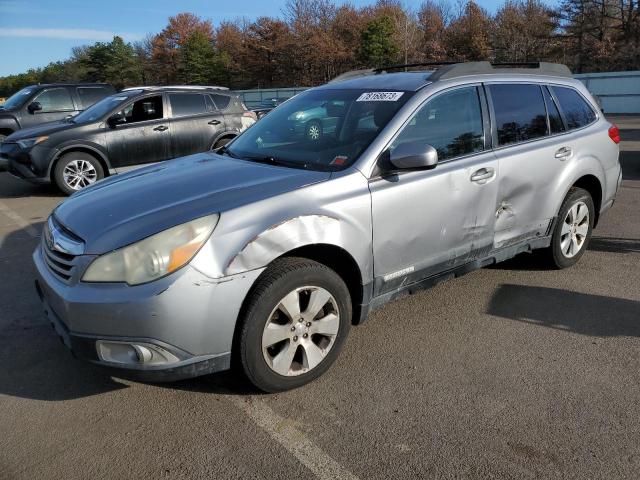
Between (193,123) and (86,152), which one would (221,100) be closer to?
(193,123)

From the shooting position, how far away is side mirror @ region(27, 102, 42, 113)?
1212 cm

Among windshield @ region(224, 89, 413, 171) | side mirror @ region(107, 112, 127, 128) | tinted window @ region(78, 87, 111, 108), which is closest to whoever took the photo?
windshield @ region(224, 89, 413, 171)

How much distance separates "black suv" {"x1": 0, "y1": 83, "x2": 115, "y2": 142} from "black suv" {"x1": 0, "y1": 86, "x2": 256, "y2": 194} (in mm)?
3257

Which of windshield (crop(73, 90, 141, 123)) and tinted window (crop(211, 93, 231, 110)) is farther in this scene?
tinted window (crop(211, 93, 231, 110))

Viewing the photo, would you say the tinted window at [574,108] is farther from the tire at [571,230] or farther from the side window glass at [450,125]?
the side window glass at [450,125]

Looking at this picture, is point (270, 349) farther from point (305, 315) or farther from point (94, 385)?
point (94, 385)

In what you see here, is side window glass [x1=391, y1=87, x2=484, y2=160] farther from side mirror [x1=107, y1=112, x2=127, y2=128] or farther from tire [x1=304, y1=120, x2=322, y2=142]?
side mirror [x1=107, y1=112, x2=127, y2=128]

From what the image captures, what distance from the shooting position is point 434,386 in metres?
3.14

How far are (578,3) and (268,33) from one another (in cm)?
3174

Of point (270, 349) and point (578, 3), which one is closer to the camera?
point (270, 349)

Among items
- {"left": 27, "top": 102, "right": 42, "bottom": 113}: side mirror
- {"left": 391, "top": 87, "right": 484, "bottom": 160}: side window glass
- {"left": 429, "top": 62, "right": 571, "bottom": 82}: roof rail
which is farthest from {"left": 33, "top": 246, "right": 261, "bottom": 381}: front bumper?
{"left": 27, "top": 102, "right": 42, "bottom": 113}: side mirror

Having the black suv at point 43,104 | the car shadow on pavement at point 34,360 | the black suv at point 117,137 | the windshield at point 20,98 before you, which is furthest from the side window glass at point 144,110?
the car shadow on pavement at point 34,360

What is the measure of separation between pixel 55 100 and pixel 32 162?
14.7ft

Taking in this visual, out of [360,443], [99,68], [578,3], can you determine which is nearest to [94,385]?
[360,443]
